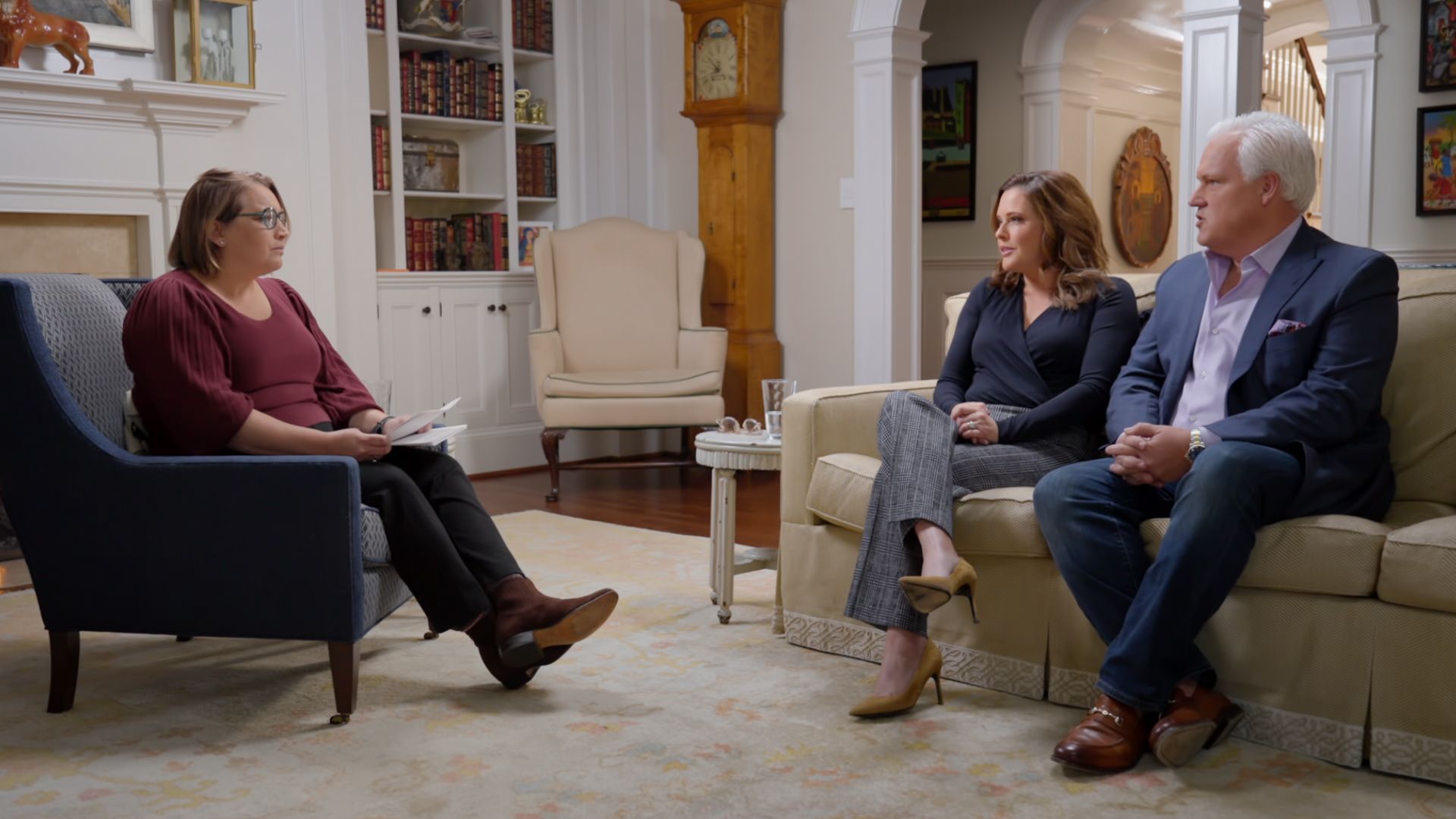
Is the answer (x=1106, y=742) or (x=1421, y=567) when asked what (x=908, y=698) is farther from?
(x=1421, y=567)

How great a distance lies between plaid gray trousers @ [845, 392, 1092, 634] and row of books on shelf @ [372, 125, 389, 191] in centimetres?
344

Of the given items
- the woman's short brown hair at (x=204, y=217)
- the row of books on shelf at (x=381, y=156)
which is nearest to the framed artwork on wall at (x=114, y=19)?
the row of books on shelf at (x=381, y=156)

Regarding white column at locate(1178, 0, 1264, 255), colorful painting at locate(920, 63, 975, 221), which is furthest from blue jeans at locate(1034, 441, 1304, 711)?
colorful painting at locate(920, 63, 975, 221)

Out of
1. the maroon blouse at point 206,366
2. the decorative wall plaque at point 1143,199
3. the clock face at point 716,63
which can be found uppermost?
the clock face at point 716,63

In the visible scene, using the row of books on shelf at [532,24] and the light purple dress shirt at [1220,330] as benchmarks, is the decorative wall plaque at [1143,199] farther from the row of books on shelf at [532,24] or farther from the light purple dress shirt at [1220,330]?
the light purple dress shirt at [1220,330]

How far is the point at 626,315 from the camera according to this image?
5504 millimetres

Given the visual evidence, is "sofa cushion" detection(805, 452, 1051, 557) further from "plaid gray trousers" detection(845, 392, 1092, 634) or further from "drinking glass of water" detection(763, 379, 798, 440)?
"drinking glass of water" detection(763, 379, 798, 440)

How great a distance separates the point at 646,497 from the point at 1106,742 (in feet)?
10.0

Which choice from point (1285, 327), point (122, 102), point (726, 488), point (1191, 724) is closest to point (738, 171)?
point (122, 102)

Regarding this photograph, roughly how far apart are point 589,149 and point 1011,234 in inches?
139

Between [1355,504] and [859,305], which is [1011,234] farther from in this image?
[859,305]

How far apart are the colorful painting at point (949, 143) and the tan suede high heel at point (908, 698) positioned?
5.00 meters

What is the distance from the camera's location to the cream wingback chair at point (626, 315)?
5277mm

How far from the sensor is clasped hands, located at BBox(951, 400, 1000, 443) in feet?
8.74
